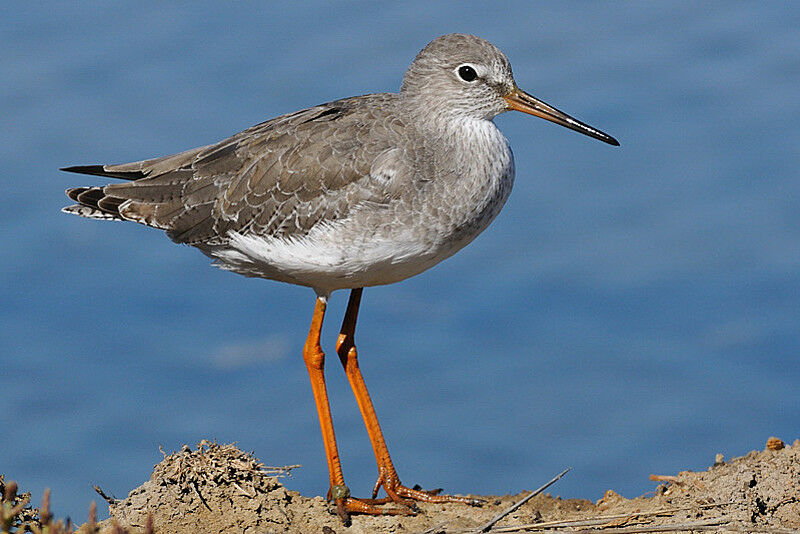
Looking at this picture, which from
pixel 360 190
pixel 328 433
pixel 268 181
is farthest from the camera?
pixel 328 433

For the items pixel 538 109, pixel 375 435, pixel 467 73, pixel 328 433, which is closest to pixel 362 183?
pixel 467 73

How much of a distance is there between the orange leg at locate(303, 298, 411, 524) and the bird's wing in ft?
3.32

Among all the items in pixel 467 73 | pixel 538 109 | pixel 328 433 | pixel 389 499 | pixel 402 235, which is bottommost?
pixel 389 499

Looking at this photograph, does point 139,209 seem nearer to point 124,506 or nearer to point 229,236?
point 229,236

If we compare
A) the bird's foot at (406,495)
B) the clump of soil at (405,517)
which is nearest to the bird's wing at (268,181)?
the clump of soil at (405,517)

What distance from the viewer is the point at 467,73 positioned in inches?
348

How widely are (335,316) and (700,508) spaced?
21.2 feet

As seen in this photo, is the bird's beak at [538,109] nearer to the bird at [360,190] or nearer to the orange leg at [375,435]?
the bird at [360,190]

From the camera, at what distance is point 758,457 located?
841cm

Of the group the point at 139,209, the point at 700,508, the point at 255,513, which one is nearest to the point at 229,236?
the point at 139,209

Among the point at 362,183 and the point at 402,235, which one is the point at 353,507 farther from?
the point at 362,183

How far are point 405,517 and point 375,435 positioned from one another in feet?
3.65

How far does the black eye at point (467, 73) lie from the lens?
8805mm

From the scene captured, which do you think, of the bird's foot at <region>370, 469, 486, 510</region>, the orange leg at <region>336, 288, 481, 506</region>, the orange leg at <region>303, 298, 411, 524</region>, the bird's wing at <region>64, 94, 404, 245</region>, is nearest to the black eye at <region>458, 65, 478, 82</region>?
the bird's wing at <region>64, 94, 404, 245</region>
